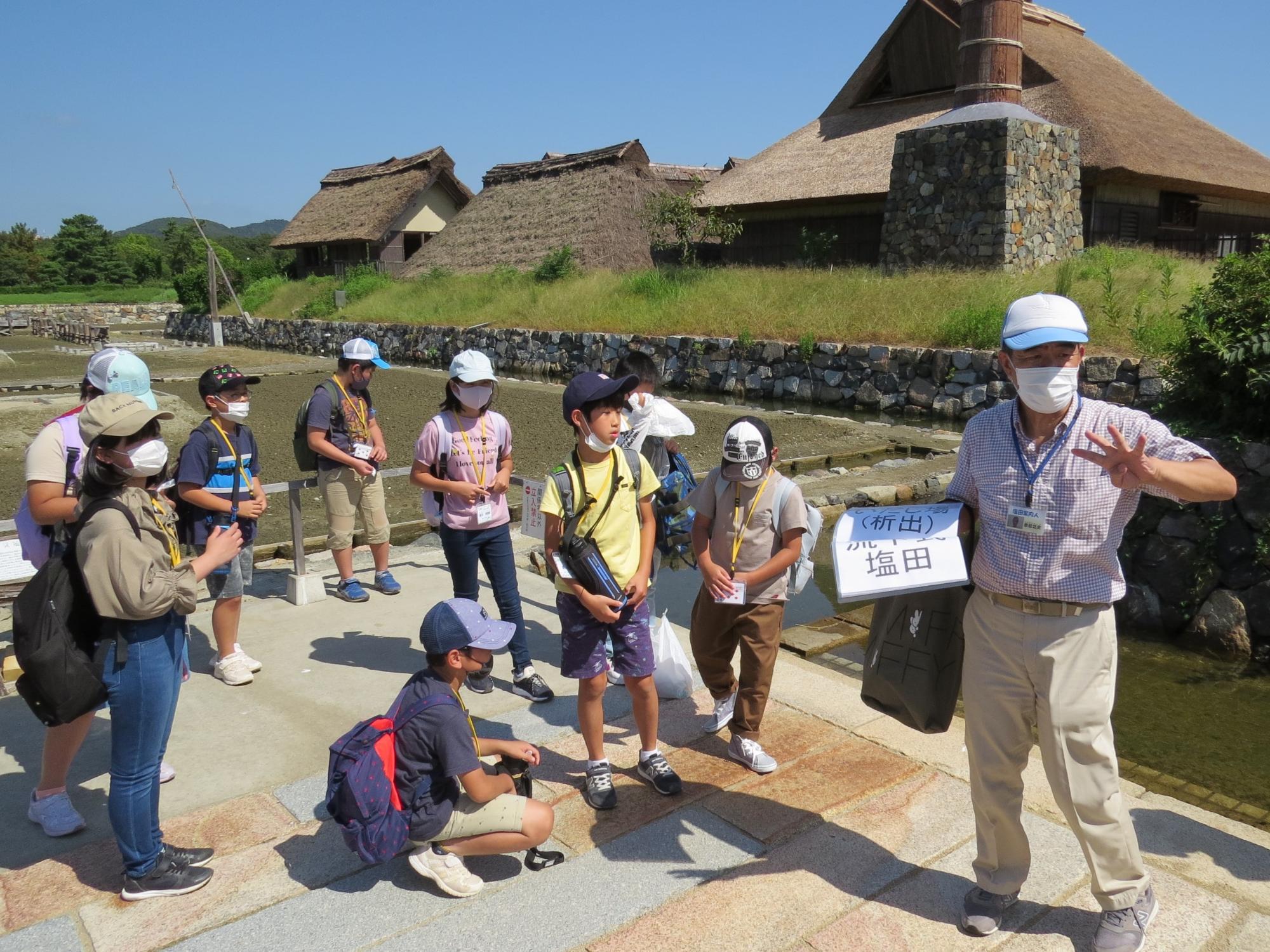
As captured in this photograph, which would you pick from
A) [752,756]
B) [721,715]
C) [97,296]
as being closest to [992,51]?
[721,715]

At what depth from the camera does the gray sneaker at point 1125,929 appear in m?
2.38

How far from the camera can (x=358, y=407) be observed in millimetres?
5465

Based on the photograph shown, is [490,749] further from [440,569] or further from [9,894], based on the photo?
[440,569]

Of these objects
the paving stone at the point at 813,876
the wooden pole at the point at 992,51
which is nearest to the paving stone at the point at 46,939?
the paving stone at the point at 813,876

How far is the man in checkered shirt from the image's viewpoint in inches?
91.0

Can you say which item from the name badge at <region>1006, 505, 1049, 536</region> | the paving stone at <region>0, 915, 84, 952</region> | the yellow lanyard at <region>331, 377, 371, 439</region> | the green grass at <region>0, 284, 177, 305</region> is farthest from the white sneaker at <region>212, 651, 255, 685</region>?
the green grass at <region>0, 284, 177, 305</region>

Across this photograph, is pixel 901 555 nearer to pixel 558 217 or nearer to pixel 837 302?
pixel 837 302

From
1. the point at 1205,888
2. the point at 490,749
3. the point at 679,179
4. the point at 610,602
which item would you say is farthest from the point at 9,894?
the point at 679,179

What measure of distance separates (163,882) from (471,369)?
234 cm

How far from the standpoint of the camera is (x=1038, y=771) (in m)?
3.47

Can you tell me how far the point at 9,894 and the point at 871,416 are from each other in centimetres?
1414

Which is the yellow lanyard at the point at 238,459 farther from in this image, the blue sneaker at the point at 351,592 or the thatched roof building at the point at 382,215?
the thatched roof building at the point at 382,215

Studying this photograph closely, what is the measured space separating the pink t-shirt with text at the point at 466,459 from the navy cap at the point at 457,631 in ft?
4.58

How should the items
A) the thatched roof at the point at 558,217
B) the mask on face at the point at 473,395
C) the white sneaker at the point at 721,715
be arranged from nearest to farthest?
the white sneaker at the point at 721,715, the mask on face at the point at 473,395, the thatched roof at the point at 558,217
